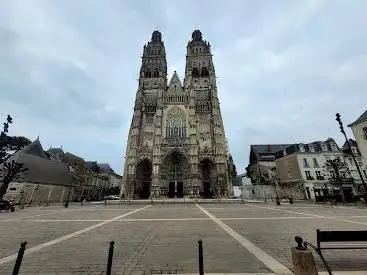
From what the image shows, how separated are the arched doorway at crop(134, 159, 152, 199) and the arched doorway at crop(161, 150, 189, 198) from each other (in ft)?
10.9

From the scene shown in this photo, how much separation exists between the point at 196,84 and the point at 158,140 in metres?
16.1

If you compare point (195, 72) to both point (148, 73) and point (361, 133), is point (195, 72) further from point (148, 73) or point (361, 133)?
point (361, 133)

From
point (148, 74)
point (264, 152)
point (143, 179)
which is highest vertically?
point (148, 74)

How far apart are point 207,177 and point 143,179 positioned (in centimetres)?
1209

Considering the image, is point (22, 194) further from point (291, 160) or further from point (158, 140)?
point (291, 160)

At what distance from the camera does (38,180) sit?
32906 millimetres

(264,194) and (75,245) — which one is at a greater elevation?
(264,194)

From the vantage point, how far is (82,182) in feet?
156

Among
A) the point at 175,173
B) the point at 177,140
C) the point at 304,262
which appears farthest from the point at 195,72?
the point at 304,262

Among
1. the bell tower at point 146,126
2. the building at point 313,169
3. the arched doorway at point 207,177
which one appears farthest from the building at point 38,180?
the building at point 313,169

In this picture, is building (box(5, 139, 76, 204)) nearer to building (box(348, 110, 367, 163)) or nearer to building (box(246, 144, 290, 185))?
building (box(348, 110, 367, 163))

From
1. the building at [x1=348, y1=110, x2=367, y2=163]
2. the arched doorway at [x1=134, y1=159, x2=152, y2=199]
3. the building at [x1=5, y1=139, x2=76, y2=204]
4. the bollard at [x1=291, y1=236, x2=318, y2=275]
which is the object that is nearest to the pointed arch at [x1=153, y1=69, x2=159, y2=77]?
the arched doorway at [x1=134, y1=159, x2=152, y2=199]

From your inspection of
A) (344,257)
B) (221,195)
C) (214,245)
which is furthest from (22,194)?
(344,257)

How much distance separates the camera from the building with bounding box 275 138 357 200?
35.9m
